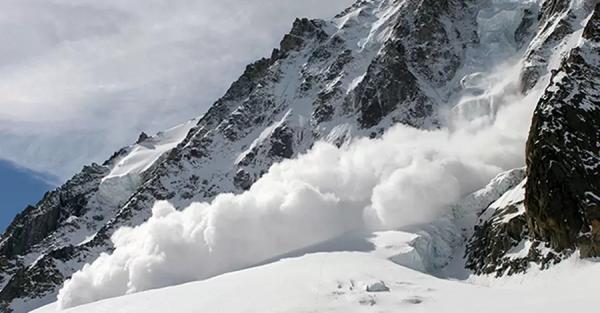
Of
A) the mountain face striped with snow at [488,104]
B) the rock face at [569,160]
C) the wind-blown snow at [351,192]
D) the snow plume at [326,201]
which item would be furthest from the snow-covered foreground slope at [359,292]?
the wind-blown snow at [351,192]

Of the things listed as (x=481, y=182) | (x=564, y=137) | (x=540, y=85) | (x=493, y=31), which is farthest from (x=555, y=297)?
(x=493, y=31)

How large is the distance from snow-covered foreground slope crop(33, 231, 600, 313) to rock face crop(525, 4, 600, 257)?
184 inches

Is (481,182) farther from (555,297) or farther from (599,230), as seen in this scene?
(555,297)

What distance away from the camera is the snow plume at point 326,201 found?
128 meters

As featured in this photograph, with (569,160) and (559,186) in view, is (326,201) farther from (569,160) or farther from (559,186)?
(559,186)

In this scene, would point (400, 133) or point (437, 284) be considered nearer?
point (437, 284)

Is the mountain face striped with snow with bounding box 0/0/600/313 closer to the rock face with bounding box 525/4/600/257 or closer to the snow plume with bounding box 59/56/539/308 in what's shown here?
the rock face with bounding box 525/4/600/257

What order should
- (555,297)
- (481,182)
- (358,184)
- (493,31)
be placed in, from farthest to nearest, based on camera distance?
1. (493,31)
2. (358,184)
3. (481,182)
4. (555,297)

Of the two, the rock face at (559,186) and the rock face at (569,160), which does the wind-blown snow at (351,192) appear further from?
the rock face at (569,160)

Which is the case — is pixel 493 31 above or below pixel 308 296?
above

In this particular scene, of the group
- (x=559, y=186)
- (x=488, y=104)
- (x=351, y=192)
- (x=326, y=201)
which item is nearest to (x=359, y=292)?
(x=559, y=186)

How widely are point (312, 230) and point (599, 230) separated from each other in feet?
207

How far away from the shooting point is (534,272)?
8681cm

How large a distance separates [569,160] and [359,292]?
34907 mm
